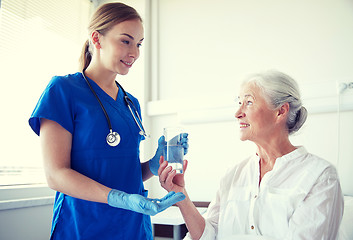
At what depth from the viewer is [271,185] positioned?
4.55 feet

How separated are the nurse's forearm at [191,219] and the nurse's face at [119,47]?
0.63 m

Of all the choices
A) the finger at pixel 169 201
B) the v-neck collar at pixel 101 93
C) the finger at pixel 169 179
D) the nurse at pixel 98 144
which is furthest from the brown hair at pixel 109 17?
the finger at pixel 169 201

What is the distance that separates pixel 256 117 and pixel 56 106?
0.91 m

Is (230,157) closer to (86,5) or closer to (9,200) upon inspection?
(9,200)

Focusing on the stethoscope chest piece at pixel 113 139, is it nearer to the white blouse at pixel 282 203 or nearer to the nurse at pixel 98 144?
the nurse at pixel 98 144

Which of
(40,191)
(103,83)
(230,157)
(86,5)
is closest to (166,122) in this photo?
(230,157)

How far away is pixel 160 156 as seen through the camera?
135 cm

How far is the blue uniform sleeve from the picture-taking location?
3.48 feet

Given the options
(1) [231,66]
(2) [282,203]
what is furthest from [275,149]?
(1) [231,66]

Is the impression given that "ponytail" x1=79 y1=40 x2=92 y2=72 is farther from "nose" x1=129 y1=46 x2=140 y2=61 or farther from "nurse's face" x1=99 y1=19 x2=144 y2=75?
"nose" x1=129 y1=46 x2=140 y2=61

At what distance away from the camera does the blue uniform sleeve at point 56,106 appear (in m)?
1.06

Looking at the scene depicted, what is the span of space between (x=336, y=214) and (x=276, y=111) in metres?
0.52

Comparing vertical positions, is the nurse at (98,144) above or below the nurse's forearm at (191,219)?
above

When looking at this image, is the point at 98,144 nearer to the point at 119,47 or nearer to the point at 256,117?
the point at 119,47
